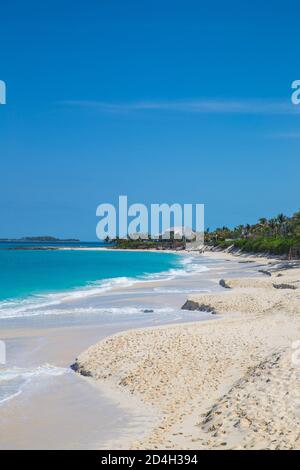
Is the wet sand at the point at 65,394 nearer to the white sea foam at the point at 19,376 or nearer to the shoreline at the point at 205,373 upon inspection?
the white sea foam at the point at 19,376

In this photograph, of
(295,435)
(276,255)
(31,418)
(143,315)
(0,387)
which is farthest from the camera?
(276,255)

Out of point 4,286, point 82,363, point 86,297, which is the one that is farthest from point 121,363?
point 4,286

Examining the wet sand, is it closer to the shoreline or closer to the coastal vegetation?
the shoreline

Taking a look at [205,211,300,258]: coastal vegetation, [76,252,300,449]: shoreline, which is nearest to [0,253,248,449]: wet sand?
[76,252,300,449]: shoreline

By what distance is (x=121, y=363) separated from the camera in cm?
1551

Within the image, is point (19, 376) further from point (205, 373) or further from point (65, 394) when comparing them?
point (205, 373)

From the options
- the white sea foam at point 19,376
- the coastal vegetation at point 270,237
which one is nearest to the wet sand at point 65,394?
the white sea foam at point 19,376

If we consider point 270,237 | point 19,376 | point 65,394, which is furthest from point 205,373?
point 270,237

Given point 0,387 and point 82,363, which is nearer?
point 0,387

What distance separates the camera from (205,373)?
546 inches

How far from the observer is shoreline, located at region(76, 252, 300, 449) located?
374 inches
